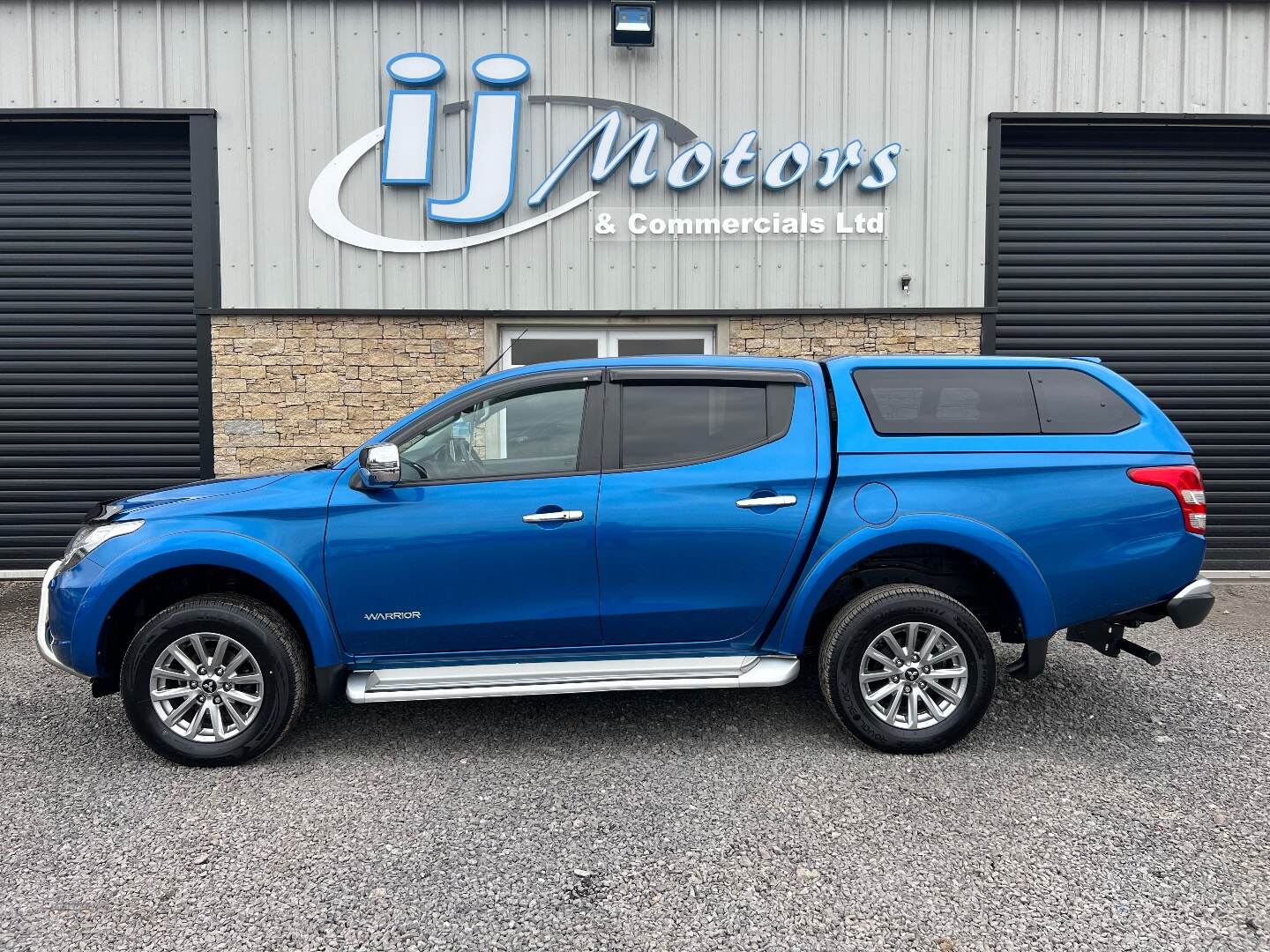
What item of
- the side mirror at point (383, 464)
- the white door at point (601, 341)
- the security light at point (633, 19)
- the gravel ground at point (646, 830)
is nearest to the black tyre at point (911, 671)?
the gravel ground at point (646, 830)

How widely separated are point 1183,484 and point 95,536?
15.7ft

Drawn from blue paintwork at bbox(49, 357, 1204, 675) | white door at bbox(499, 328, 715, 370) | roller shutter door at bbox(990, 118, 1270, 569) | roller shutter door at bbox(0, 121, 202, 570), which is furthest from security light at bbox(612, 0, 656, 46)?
blue paintwork at bbox(49, 357, 1204, 675)

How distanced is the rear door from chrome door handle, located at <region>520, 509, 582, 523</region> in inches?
4.6

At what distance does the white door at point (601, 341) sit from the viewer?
7289mm

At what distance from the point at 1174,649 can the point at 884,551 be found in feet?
9.48

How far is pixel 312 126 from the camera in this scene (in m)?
7.00

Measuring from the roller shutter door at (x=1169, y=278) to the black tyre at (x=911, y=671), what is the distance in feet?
16.8

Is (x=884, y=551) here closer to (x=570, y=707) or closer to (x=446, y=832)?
(x=570, y=707)

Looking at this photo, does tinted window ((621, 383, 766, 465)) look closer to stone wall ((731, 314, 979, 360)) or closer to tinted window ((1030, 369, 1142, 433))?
tinted window ((1030, 369, 1142, 433))

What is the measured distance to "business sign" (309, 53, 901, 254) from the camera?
6.98 metres

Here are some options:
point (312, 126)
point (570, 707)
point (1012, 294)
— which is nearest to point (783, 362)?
point (570, 707)

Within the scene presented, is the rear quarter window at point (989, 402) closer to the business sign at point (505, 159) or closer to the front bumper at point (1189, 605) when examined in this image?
the front bumper at point (1189, 605)

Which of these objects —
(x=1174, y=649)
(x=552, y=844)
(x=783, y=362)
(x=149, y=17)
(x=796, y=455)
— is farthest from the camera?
(x=149, y=17)

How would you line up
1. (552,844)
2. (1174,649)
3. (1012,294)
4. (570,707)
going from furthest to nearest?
(1012,294) < (1174,649) < (570,707) < (552,844)
